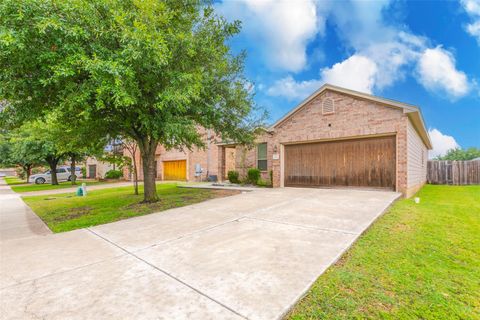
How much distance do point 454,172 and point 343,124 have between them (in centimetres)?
1209

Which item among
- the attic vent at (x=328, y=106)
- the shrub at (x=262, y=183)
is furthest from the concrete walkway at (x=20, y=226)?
the attic vent at (x=328, y=106)

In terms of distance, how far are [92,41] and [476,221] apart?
9569mm

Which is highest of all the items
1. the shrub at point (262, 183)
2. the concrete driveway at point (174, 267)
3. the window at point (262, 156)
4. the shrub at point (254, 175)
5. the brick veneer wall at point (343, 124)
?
the brick veneer wall at point (343, 124)

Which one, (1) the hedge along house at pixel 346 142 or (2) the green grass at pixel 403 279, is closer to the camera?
(2) the green grass at pixel 403 279

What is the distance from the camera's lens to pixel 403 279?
252 centimetres

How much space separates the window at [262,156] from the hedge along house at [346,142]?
1016 mm

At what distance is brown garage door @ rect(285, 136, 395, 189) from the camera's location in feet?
29.0

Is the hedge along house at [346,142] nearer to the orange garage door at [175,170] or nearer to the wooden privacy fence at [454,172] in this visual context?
the wooden privacy fence at [454,172]

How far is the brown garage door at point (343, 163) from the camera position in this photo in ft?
29.0

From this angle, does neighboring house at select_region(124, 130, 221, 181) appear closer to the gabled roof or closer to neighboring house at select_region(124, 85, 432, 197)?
neighboring house at select_region(124, 85, 432, 197)

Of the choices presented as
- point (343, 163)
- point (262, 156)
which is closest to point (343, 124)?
point (343, 163)

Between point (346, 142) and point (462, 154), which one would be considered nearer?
point (346, 142)

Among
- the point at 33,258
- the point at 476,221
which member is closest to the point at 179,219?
the point at 33,258

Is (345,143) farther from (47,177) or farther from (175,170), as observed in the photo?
(47,177)
